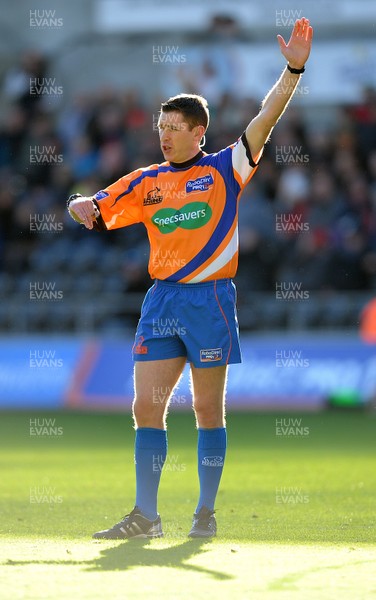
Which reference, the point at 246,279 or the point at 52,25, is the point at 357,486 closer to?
the point at 246,279

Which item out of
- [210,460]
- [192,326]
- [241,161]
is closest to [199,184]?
[241,161]

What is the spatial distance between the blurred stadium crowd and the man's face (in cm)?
1035

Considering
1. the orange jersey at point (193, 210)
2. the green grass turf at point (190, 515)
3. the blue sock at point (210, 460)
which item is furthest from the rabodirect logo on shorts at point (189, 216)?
the green grass turf at point (190, 515)

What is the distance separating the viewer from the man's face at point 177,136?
289 inches

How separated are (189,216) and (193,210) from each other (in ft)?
0.13

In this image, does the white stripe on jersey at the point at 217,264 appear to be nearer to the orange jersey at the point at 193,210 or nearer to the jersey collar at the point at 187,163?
the orange jersey at the point at 193,210

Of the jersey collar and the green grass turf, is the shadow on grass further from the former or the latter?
the jersey collar

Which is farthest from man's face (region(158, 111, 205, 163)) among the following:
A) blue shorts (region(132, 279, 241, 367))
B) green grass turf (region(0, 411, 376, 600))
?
green grass turf (region(0, 411, 376, 600))

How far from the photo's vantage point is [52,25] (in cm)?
2497

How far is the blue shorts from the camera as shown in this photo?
7.24 metres

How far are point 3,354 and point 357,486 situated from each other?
9800 millimetres

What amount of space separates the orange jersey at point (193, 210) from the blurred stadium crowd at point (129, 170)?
10.4 metres

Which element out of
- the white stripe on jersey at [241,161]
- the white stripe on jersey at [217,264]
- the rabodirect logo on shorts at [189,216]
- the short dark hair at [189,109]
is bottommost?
the white stripe on jersey at [217,264]

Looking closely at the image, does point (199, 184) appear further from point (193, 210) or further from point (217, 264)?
point (217, 264)
